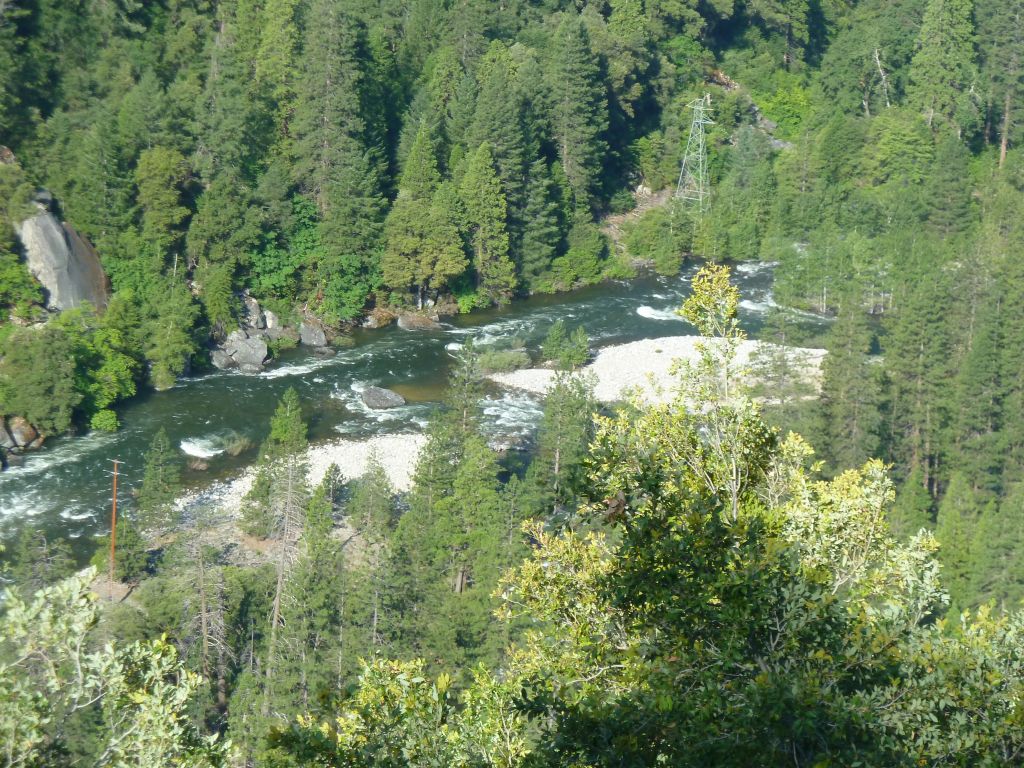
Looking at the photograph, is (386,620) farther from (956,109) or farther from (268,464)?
(956,109)

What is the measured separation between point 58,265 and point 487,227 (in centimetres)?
1756

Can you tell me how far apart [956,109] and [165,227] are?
4141 centimetres

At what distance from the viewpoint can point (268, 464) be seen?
94.0 ft

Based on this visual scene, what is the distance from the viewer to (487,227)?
47.9 meters

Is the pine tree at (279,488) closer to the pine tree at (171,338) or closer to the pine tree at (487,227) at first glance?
the pine tree at (171,338)

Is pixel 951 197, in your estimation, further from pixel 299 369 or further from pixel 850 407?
pixel 299 369

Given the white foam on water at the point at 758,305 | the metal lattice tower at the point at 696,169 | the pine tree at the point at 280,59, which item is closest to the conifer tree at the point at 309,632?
the white foam on water at the point at 758,305

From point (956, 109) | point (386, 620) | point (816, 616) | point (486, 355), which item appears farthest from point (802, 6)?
point (816, 616)

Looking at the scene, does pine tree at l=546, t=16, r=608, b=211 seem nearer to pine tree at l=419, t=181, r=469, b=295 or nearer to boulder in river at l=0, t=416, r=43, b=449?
pine tree at l=419, t=181, r=469, b=295

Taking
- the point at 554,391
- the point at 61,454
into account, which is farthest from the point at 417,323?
the point at 554,391

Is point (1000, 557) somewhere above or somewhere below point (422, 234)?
below

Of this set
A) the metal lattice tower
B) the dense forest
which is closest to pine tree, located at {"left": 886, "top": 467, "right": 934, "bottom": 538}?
the dense forest

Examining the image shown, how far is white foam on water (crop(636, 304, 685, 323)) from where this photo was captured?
45.7m

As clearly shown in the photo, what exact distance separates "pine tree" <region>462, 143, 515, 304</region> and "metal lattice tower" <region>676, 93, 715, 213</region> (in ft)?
41.4
